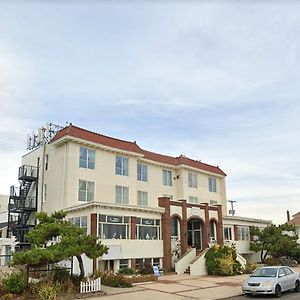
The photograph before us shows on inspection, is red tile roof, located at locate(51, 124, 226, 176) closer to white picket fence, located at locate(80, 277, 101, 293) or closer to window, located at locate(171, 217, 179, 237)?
window, located at locate(171, 217, 179, 237)

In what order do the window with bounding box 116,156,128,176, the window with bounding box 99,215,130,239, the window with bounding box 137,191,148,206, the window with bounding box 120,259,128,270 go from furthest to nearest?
the window with bounding box 137,191,148,206
the window with bounding box 116,156,128,176
the window with bounding box 120,259,128,270
the window with bounding box 99,215,130,239

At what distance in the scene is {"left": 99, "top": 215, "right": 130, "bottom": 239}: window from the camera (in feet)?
82.6

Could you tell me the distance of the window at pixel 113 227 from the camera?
991 inches

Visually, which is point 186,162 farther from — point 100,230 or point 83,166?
point 100,230

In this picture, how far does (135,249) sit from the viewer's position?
26688 millimetres

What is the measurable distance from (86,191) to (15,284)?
45.0 ft

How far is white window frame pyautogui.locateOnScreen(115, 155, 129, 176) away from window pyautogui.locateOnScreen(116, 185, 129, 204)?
4.03 feet

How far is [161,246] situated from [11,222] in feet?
50.5

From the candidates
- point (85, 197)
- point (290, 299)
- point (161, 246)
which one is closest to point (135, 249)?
point (161, 246)

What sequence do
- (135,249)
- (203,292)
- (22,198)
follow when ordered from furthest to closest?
1. (22,198)
2. (135,249)
3. (203,292)

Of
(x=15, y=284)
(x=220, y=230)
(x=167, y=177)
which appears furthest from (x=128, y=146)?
(x=15, y=284)

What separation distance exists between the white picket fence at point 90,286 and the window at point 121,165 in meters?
15.1

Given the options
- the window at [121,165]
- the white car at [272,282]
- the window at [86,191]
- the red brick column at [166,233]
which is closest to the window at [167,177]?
the window at [121,165]

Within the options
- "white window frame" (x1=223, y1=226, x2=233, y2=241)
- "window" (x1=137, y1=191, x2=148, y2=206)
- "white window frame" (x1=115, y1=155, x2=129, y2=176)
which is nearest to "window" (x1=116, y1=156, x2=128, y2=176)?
"white window frame" (x1=115, y1=155, x2=129, y2=176)
